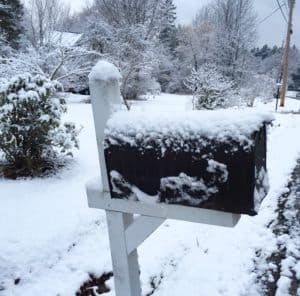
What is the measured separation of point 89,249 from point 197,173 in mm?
2411

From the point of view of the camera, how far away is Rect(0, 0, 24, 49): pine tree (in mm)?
17172

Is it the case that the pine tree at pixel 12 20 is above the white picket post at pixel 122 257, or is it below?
above

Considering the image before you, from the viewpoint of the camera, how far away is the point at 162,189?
3.88 ft

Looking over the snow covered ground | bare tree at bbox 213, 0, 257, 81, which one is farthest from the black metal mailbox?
bare tree at bbox 213, 0, 257, 81

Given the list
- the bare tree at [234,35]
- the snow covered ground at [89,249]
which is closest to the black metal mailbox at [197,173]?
the snow covered ground at [89,249]

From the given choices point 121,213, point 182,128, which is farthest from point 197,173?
point 121,213

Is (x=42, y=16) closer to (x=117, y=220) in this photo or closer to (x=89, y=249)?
(x=89, y=249)

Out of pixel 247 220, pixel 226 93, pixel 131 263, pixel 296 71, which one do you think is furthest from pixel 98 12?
pixel 296 71

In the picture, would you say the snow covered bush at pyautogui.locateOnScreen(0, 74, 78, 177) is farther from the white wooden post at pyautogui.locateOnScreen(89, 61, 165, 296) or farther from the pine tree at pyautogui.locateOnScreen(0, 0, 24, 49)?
the pine tree at pyautogui.locateOnScreen(0, 0, 24, 49)

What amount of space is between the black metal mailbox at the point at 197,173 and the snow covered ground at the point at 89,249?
3.28ft

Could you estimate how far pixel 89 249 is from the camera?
316 centimetres

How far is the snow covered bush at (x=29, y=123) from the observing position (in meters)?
4.57

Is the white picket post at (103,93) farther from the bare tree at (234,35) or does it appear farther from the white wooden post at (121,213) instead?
the bare tree at (234,35)

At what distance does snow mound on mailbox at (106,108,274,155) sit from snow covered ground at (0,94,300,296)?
37.3 inches
